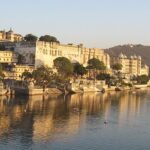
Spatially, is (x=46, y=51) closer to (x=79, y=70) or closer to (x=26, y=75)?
(x=79, y=70)

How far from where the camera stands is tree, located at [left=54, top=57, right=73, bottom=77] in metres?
38.5

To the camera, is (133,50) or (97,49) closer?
(97,49)

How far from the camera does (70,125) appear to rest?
19.0m

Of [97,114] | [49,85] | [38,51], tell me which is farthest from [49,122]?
[38,51]

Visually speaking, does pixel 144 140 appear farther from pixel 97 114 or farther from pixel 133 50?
pixel 133 50

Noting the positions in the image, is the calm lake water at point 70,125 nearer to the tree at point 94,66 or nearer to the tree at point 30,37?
the tree at point 94,66

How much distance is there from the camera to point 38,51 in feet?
137

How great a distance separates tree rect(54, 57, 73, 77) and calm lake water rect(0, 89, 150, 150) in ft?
34.9

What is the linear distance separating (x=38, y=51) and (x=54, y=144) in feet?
89.0

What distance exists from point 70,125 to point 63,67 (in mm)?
20388

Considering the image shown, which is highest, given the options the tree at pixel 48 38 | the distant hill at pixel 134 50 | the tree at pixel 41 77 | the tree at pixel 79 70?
the distant hill at pixel 134 50

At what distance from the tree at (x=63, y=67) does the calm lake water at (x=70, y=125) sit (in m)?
10.6

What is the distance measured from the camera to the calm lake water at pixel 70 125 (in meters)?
15.4

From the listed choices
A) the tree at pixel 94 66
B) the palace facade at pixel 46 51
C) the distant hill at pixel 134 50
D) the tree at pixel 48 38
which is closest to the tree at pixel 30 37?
the tree at pixel 48 38
